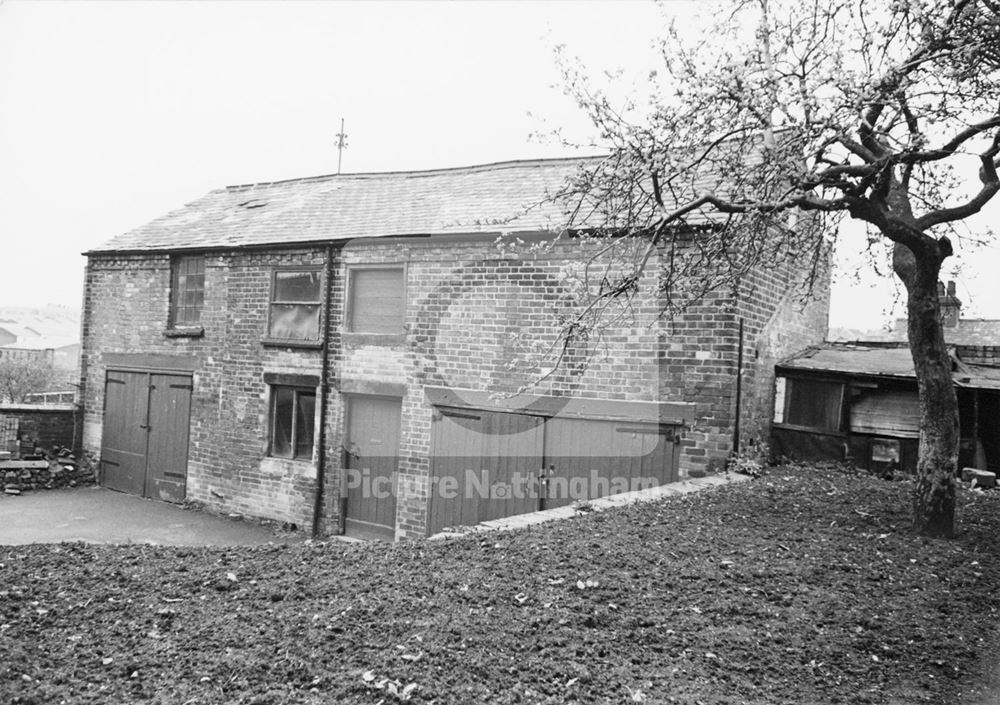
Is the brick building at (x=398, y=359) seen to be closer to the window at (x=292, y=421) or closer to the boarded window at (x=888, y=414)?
the window at (x=292, y=421)

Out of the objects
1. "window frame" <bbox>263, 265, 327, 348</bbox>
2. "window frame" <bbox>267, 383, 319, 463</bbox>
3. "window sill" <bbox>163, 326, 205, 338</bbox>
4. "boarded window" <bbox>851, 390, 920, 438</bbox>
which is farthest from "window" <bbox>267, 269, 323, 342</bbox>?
"boarded window" <bbox>851, 390, 920, 438</bbox>

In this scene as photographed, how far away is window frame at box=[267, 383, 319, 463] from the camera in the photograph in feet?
38.3

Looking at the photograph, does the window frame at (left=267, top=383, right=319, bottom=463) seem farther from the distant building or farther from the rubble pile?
the distant building

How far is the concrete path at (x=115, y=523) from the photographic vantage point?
1048 cm

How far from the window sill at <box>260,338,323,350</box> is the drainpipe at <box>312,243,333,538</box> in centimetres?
13

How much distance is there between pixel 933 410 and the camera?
5.77 meters

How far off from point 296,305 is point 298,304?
0.07 m

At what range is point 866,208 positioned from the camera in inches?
225

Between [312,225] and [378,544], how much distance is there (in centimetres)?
792

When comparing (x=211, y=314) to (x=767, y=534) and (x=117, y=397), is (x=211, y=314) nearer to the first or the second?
(x=117, y=397)

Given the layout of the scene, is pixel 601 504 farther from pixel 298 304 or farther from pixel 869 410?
pixel 298 304

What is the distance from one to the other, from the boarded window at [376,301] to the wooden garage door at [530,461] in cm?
173

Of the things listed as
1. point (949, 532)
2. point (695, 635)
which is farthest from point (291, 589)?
point (949, 532)

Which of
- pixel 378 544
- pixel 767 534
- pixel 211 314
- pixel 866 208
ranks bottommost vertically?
pixel 378 544
